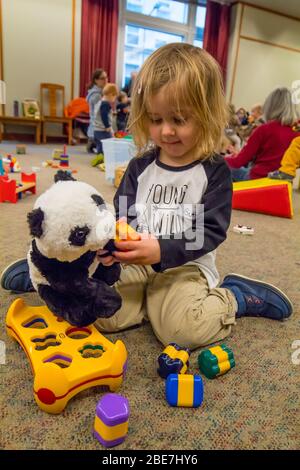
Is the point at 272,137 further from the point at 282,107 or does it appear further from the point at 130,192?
the point at 130,192

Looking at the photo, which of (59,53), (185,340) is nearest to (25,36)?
(59,53)

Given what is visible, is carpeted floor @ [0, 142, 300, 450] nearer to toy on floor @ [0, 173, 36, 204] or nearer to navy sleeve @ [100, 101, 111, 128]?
toy on floor @ [0, 173, 36, 204]

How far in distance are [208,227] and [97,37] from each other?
3.96m

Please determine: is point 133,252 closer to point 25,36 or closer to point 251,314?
point 251,314

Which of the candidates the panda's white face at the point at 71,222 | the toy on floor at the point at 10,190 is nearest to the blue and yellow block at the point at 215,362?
the panda's white face at the point at 71,222

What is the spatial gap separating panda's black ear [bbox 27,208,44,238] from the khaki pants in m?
0.24

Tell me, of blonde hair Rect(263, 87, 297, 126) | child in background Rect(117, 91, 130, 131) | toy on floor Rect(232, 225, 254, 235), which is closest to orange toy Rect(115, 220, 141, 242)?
toy on floor Rect(232, 225, 254, 235)

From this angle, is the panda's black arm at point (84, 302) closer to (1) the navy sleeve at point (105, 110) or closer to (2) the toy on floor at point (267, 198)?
(2) the toy on floor at point (267, 198)

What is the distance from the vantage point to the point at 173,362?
56 cm

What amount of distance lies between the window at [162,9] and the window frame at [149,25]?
0.15 feet

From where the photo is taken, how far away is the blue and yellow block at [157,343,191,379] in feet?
1.83

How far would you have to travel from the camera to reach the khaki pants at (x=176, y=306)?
25.5 inches

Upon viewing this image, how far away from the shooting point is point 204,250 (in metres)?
0.67

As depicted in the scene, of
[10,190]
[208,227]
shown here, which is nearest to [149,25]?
[10,190]
